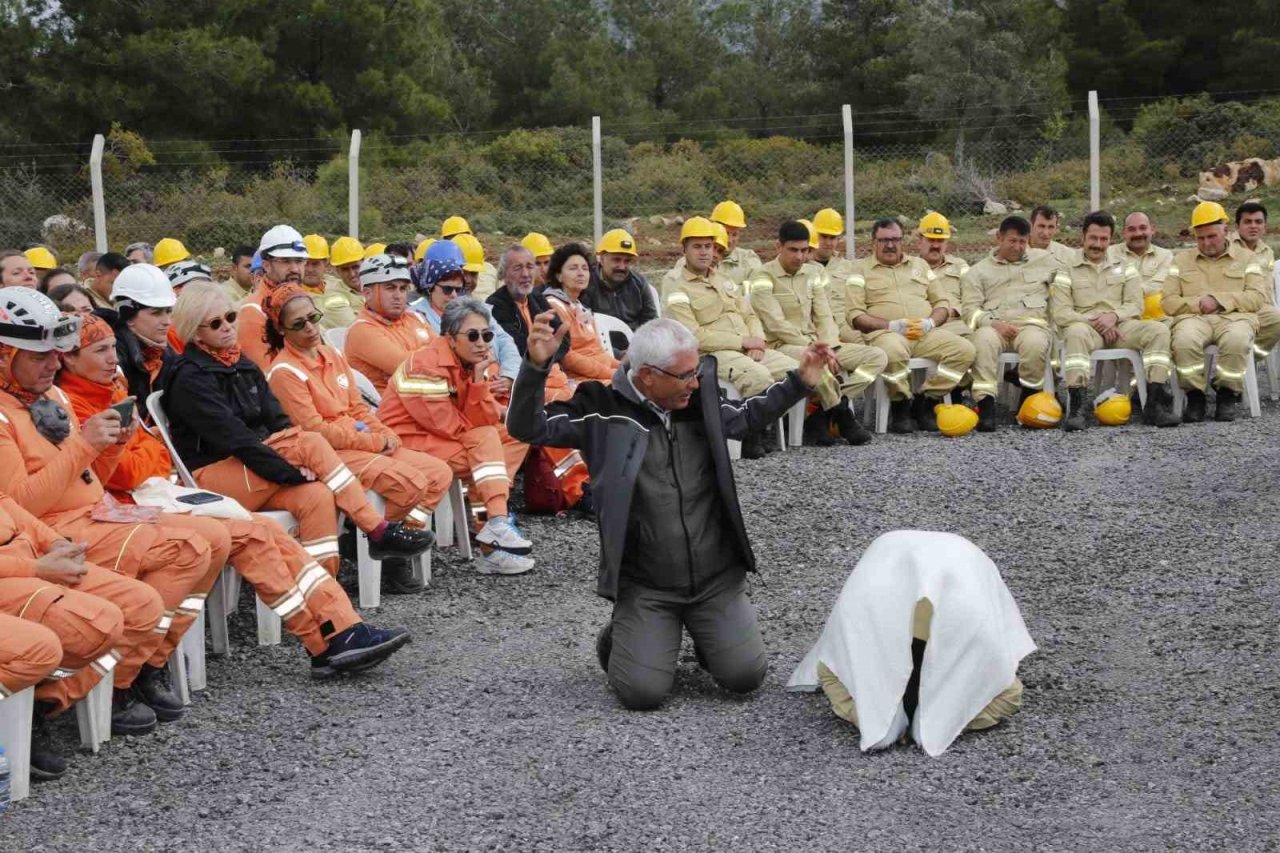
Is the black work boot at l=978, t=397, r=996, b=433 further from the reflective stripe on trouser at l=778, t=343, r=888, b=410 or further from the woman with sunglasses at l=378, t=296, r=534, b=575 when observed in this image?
the woman with sunglasses at l=378, t=296, r=534, b=575

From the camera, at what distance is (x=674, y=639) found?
18.1 feet

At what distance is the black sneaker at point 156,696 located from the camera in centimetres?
540

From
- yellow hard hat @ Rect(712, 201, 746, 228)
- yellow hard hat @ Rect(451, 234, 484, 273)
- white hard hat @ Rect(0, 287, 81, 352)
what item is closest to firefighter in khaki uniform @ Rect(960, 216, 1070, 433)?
yellow hard hat @ Rect(712, 201, 746, 228)

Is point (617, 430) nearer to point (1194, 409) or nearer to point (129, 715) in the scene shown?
point (129, 715)

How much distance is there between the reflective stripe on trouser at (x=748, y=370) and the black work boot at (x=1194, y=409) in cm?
277

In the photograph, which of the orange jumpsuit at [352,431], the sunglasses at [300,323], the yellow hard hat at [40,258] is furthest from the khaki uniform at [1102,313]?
the yellow hard hat at [40,258]

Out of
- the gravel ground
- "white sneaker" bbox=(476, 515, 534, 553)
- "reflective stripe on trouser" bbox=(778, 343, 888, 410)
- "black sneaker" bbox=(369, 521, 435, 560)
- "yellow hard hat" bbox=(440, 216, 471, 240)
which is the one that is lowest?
the gravel ground

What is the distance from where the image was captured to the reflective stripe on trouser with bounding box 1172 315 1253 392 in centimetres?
1082

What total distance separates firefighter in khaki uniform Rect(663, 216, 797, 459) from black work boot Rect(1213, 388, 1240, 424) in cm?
300

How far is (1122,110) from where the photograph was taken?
2286 cm

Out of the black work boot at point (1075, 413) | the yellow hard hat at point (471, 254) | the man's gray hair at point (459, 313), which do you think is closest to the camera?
the man's gray hair at point (459, 313)

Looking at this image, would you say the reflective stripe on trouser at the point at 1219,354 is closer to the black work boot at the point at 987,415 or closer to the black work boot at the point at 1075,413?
the black work boot at the point at 1075,413

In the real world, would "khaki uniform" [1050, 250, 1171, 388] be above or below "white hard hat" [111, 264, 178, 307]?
below

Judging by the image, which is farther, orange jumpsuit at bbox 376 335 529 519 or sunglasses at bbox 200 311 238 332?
orange jumpsuit at bbox 376 335 529 519
